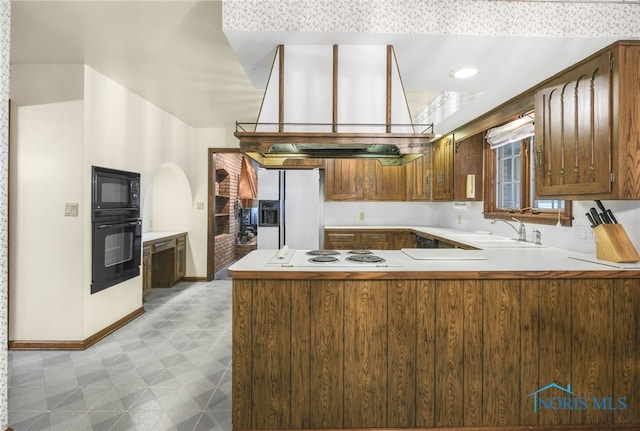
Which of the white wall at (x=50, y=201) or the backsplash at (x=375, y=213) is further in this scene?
the backsplash at (x=375, y=213)

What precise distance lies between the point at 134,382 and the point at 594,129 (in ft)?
11.2

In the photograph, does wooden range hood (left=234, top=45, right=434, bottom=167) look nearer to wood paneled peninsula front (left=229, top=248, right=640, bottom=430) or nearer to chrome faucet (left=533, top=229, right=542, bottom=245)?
wood paneled peninsula front (left=229, top=248, right=640, bottom=430)

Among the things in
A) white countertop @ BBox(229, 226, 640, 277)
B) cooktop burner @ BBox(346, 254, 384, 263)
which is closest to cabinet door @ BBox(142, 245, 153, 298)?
white countertop @ BBox(229, 226, 640, 277)

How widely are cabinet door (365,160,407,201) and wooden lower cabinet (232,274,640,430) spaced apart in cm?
335

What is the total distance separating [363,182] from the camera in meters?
5.03

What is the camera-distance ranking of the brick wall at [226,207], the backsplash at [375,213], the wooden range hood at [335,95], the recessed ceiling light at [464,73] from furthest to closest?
1. the brick wall at [226,207]
2. the backsplash at [375,213]
3. the recessed ceiling light at [464,73]
4. the wooden range hood at [335,95]

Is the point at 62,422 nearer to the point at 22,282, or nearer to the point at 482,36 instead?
the point at 22,282

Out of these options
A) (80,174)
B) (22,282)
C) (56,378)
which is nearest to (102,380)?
(56,378)

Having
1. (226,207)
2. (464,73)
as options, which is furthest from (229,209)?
(464,73)

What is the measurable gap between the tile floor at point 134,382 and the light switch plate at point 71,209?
1.19m

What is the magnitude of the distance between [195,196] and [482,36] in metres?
4.44

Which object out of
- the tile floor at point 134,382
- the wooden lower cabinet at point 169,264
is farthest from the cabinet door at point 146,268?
the tile floor at point 134,382

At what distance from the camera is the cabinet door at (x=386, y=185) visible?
5031 mm

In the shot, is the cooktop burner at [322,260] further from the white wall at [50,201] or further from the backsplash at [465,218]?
the white wall at [50,201]
